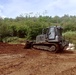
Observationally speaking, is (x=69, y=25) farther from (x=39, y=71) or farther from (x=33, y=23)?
(x=39, y=71)

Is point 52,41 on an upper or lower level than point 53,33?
lower

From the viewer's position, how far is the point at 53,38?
19.8 meters

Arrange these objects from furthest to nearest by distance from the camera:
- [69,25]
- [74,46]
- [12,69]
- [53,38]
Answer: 1. [69,25]
2. [74,46]
3. [53,38]
4. [12,69]

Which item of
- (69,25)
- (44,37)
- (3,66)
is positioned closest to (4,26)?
(69,25)

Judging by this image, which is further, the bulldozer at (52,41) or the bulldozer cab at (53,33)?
the bulldozer cab at (53,33)

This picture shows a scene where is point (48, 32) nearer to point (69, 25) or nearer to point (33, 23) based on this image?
point (33, 23)

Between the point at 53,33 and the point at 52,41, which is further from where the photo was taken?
the point at 53,33

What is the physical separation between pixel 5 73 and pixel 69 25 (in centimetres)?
4015

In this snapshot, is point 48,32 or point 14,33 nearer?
point 48,32

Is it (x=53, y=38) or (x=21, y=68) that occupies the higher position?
(x=53, y=38)

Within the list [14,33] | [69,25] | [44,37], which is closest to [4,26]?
[14,33]

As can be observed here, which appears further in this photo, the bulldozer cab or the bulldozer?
the bulldozer cab

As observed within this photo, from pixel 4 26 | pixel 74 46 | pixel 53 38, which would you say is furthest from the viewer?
pixel 4 26

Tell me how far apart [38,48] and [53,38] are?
1.79 metres
